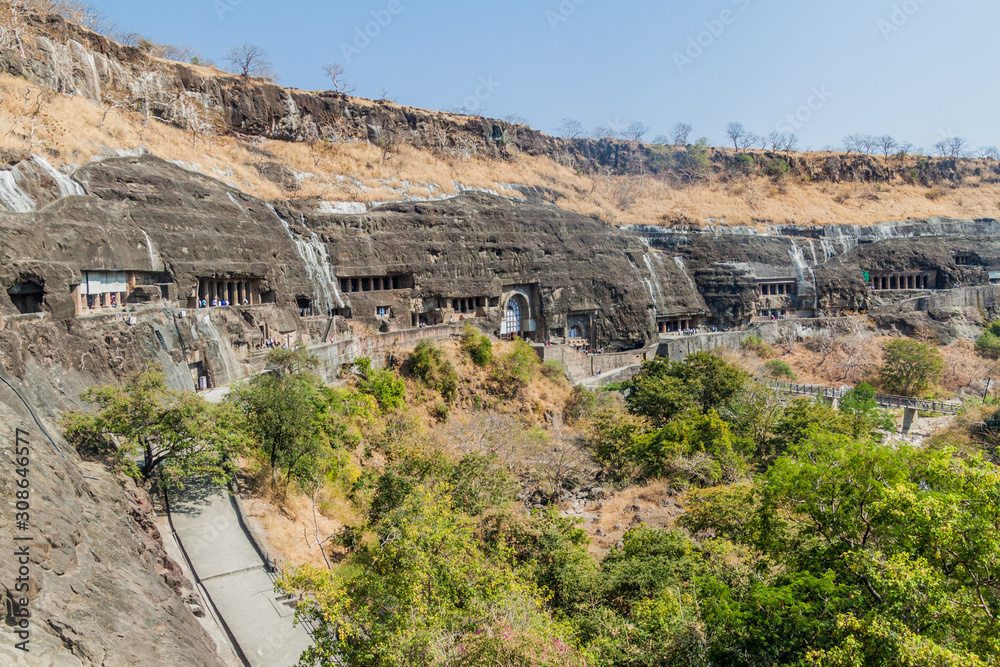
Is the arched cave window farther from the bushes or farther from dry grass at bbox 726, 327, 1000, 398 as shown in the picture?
the bushes

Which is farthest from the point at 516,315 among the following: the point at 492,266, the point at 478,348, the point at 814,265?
the point at 814,265

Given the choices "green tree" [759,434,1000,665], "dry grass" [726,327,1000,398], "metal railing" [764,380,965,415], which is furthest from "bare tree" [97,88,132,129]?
"dry grass" [726,327,1000,398]

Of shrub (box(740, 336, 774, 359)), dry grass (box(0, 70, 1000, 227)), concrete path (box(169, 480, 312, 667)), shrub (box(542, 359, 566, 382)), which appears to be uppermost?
dry grass (box(0, 70, 1000, 227))

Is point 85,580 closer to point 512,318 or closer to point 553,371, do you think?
point 553,371

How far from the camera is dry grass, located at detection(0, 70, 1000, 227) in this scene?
32.2 m

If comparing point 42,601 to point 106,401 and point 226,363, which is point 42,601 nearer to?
point 106,401

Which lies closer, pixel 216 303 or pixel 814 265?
pixel 216 303

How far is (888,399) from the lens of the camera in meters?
39.2

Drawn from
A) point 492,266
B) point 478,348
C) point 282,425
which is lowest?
point 282,425

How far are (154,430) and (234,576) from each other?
420 cm

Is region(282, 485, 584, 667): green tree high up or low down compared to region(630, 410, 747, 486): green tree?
up

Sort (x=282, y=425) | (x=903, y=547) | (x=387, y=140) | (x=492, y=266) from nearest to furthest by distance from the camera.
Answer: (x=903, y=547), (x=282, y=425), (x=492, y=266), (x=387, y=140)

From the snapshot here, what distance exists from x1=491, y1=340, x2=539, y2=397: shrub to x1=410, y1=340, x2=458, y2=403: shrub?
3.08 metres

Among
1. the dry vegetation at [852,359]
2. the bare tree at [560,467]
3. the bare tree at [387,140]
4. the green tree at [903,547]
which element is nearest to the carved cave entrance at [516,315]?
the dry vegetation at [852,359]
